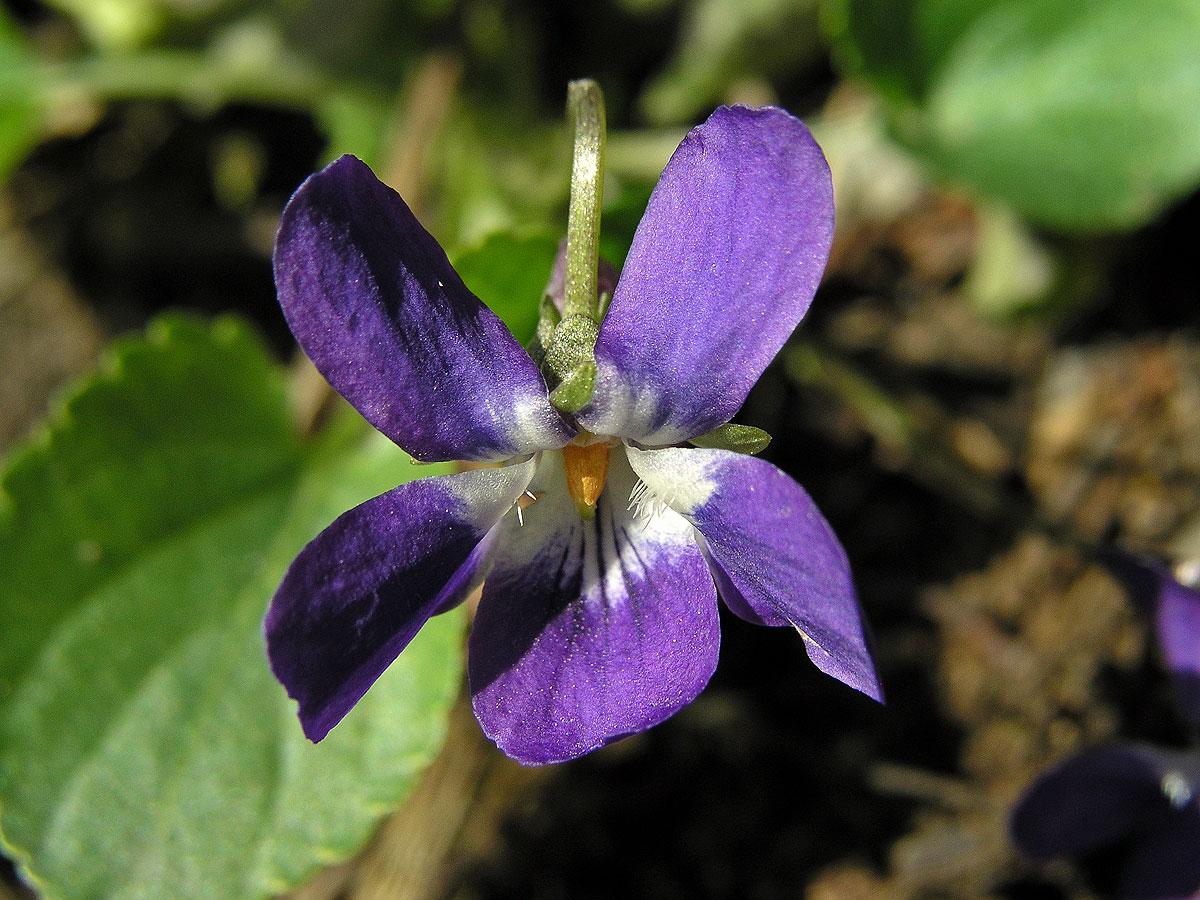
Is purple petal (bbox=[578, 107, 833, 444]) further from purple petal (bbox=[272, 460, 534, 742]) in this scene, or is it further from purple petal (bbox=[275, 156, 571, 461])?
purple petal (bbox=[272, 460, 534, 742])

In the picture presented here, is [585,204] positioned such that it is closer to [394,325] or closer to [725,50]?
[394,325]

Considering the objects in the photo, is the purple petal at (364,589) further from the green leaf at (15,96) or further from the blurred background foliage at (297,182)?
the green leaf at (15,96)

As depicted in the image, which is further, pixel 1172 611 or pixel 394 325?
pixel 1172 611

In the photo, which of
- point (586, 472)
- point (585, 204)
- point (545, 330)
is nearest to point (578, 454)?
point (586, 472)

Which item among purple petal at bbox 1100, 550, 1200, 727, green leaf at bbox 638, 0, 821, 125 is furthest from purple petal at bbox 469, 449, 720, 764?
green leaf at bbox 638, 0, 821, 125

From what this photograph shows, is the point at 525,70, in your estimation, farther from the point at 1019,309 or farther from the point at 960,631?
the point at 960,631
